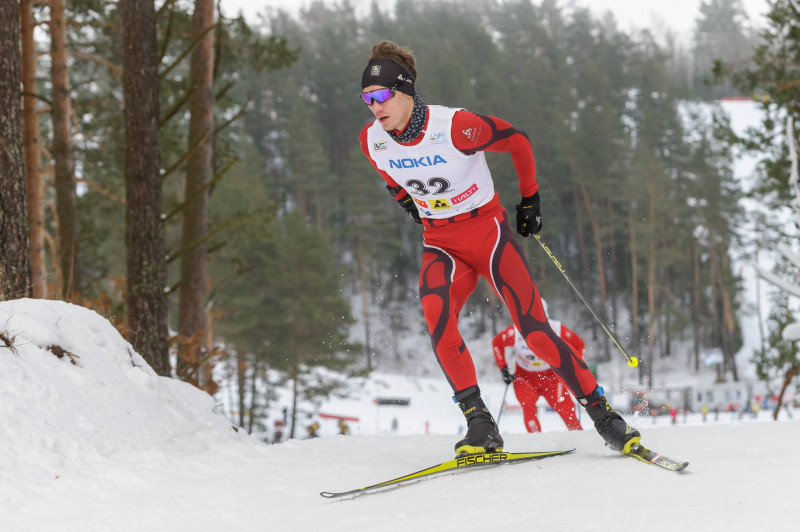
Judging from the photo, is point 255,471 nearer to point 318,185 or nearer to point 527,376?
point 527,376

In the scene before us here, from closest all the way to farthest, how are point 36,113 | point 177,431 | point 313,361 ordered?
point 177,431 → point 36,113 → point 313,361

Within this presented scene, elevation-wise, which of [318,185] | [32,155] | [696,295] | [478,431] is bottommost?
[478,431]

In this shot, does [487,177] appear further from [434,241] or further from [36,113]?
[36,113]

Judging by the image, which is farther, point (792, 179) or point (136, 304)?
point (136, 304)

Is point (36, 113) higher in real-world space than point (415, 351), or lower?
higher

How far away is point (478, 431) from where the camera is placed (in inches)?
138

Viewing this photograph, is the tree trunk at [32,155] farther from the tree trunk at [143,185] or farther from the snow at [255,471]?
the snow at [255,471]

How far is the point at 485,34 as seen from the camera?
4903 cm

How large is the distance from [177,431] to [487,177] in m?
2.22

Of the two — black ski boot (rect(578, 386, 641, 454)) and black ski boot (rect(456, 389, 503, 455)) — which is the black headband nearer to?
black ski boot (rect(456, 389, 503, 455))

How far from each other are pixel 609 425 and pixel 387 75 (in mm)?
1953

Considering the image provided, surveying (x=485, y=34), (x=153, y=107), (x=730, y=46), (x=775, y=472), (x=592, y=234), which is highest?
(x=730, y=46)

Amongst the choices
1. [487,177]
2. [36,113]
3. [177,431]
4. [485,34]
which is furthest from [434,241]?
[485,34]

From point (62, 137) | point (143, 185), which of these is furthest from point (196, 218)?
point (143, 185)
